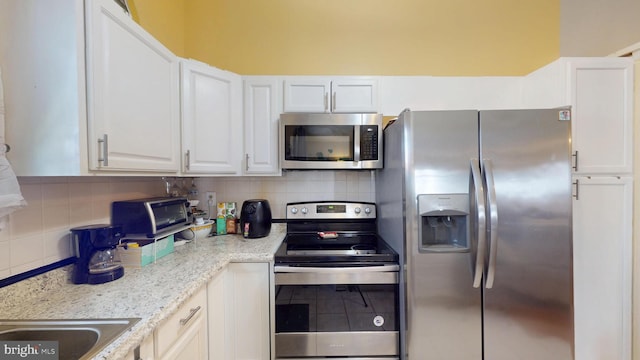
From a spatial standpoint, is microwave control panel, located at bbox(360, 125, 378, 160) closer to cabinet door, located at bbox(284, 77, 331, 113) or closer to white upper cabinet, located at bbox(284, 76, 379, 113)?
white upper cabinet, located at bbox(284, 76, 379, 113)

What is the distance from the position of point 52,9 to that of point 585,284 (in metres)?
2.99

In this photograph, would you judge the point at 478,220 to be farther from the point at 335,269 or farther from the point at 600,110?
the point at 600,110

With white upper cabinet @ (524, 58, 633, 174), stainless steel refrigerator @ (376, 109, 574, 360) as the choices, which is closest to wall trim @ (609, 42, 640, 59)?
white upper cabinet @ (524, 58, 633, 174)

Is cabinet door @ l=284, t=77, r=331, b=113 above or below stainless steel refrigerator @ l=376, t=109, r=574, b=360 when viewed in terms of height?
above

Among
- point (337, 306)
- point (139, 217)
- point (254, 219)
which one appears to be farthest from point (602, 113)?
point (139, 217)

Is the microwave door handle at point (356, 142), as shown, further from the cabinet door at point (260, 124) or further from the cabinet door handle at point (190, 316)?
the cabinet door handle at point (190, 316)

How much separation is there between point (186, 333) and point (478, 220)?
1.43 m

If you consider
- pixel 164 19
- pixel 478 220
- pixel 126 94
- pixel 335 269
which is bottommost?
pixel 335 269

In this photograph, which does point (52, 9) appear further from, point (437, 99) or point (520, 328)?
point (520, 328)

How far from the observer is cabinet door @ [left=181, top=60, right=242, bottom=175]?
5.10ft

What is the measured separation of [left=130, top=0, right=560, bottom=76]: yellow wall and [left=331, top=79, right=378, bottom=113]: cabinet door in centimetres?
37

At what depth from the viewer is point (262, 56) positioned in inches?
84.9

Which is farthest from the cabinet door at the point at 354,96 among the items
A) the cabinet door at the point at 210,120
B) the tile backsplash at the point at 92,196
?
the cabinet door at the point at 210,120

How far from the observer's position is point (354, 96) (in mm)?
1858
